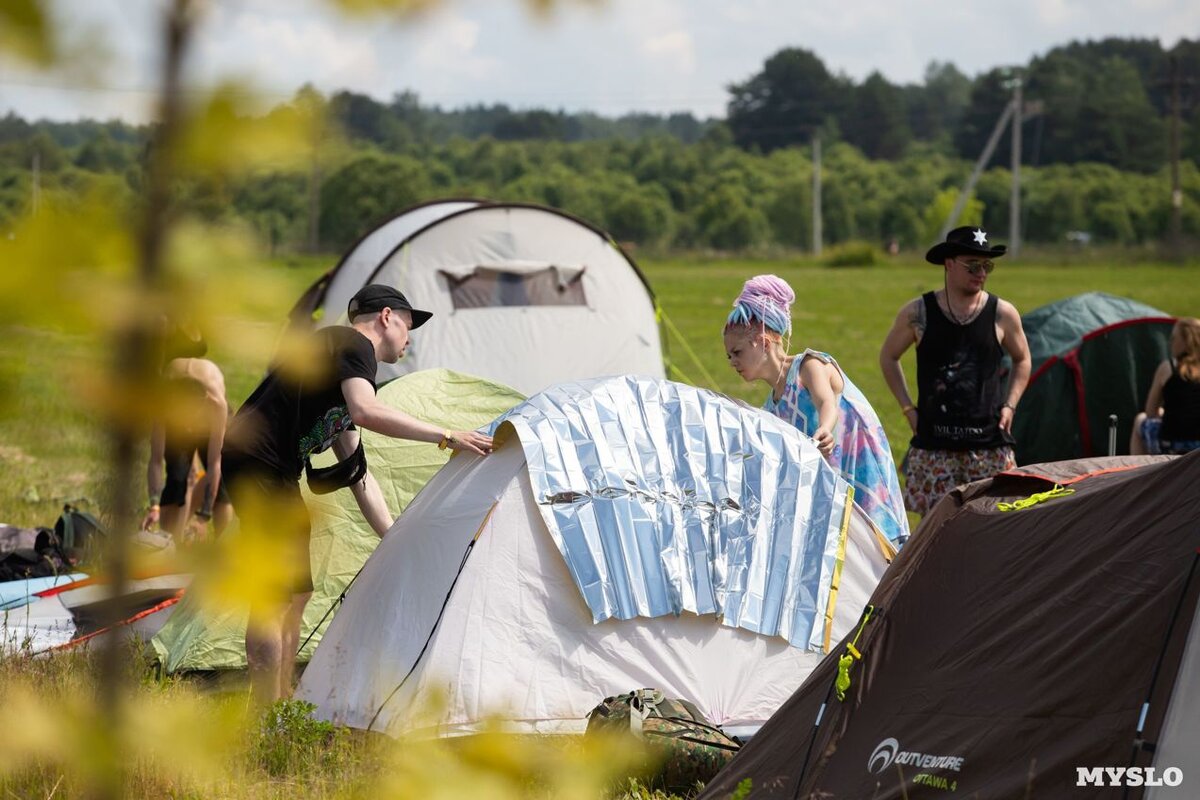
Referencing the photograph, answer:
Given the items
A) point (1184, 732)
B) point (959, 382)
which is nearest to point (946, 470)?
point (959, 382)

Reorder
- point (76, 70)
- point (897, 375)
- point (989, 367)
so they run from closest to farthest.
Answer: point (76, 70) → point (989, 367) → point (897, 375)

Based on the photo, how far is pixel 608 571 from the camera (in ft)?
14.3

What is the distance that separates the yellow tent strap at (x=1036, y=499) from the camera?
132 inches

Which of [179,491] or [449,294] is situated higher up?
[449,294]

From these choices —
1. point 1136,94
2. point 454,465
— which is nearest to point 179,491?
Answer: point 454,465

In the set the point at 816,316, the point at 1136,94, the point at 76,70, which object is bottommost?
the point at 816,316

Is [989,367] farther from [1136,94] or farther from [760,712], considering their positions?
[1136,94]

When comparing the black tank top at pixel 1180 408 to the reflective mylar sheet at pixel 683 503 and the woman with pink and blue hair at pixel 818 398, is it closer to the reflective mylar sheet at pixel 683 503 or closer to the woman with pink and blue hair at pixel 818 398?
the woman with pink and blue hair at pixel 818 398

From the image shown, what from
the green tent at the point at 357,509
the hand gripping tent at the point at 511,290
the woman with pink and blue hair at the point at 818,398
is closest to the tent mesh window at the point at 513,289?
the hand gripping tent at the point at 511,290

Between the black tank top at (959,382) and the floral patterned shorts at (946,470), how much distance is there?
0.03 meters

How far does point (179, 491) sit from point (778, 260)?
5324cm

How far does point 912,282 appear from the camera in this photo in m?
41.8

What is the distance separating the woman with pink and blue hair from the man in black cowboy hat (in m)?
0.54

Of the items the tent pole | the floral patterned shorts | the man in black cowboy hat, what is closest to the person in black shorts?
the man in black cowboy hat
